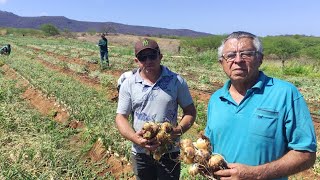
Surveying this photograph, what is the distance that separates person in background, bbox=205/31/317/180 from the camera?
1.96m

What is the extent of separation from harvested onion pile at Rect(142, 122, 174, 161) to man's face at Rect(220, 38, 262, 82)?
855mm

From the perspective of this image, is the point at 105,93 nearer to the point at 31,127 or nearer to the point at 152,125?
the point at 31,127

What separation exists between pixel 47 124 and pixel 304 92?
28.5ft

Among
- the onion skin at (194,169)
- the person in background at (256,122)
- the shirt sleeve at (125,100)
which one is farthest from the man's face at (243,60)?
the shirt sleeve at (125,100)

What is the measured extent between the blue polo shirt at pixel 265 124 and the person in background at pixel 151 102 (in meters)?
0.91

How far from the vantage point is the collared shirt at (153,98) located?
10.3 feet

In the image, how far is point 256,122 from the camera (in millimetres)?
2029

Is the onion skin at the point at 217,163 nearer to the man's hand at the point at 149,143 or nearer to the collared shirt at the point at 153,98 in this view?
the man's hand at the point at 149,143

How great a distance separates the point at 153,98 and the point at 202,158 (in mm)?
1070

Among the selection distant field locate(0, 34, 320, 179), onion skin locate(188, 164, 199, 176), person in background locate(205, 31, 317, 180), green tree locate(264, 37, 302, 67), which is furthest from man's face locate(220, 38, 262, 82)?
green tree locate(264, 37, 302, 67)

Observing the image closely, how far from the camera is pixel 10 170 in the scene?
431 centimetres

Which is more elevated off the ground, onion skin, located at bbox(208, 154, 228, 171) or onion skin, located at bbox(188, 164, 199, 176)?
onion skin, located at bbox(208, 154, 228, 171)

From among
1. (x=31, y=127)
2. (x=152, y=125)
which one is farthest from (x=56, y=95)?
(x=152, y=125)

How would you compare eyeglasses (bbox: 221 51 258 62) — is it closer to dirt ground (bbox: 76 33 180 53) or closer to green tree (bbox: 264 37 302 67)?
green tree (bbox: 264 37 302 67)
